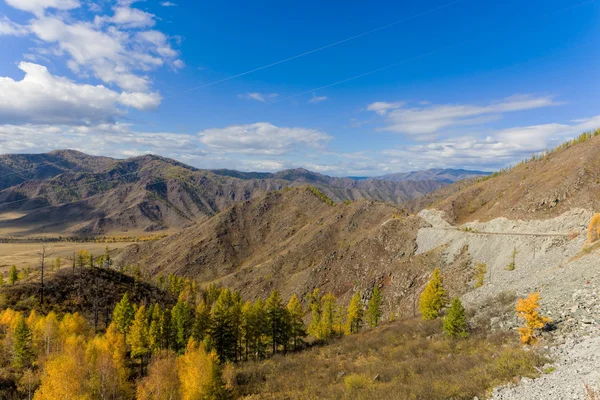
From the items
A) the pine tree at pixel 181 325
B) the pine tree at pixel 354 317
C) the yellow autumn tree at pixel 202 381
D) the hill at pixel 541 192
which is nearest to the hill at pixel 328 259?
the pine tree at pixel 354 317

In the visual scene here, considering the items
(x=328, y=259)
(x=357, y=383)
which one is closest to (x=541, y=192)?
(x=328, y=259)

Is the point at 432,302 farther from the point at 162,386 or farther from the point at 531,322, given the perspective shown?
the point at 162,386

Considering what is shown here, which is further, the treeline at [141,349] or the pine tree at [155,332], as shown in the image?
the pine tree at [155,332]

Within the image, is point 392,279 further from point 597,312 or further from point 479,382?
point 479,382

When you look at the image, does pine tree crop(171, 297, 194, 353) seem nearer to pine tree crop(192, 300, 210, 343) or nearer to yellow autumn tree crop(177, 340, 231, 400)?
pine tree crop(192, 300, 210, 343)

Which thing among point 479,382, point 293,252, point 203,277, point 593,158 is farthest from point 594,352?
point 203,277

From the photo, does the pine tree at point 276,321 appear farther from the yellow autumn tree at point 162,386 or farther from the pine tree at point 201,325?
the yellow autumn tree at point 162,386

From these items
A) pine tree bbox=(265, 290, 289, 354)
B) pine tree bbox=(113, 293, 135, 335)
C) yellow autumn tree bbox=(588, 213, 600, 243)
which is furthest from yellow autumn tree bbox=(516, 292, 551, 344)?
pine tree bbox=(113, 293, 135, 335)
